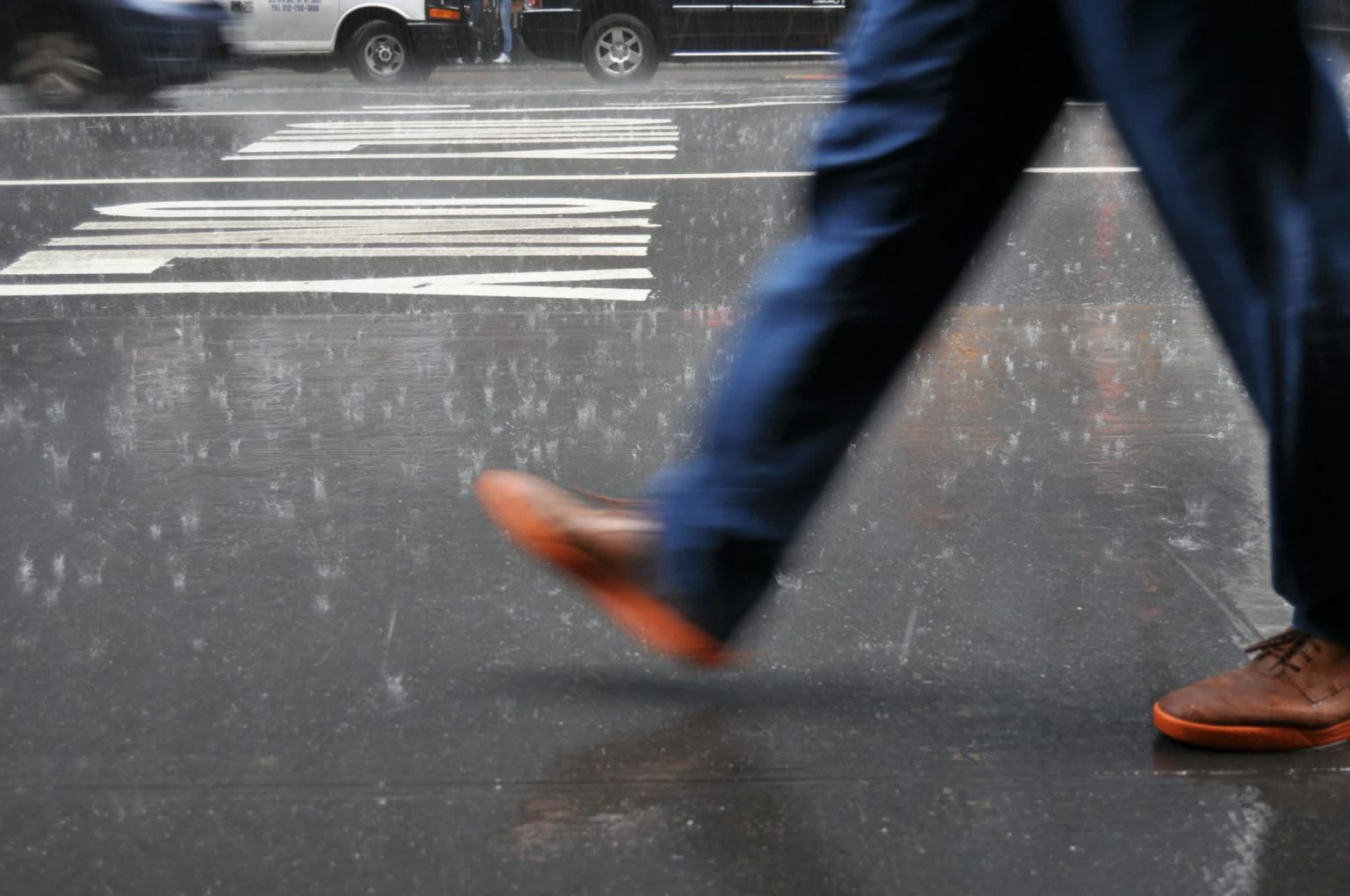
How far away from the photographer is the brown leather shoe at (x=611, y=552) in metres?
2.46

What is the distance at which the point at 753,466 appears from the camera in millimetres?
2336

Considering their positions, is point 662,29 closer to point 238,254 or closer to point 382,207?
point 382,207

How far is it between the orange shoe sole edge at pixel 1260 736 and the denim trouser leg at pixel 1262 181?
333mm

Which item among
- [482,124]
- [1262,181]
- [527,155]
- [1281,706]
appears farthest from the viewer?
[482,124]

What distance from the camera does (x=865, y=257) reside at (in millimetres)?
2309

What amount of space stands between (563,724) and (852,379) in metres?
0.71

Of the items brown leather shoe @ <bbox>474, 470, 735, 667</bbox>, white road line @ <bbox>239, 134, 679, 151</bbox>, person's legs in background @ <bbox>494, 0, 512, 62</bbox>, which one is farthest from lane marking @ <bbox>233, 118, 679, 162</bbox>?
person's legs in background @ <bbox>494, 0, 512, 62</bbox>

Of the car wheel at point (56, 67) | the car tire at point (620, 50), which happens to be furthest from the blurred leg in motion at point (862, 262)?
the car tire at point (620, 50)

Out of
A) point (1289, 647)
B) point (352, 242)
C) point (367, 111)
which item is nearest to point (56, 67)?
point (367, 111)

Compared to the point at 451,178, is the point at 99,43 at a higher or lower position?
higher

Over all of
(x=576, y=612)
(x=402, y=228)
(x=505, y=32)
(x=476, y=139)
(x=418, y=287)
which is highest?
(x=576, y=612)

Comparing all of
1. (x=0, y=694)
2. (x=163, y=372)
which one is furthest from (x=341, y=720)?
(x=163, y=372)

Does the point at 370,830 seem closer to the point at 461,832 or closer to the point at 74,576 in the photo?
the point at 461,832

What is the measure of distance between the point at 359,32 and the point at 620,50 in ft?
9.12
